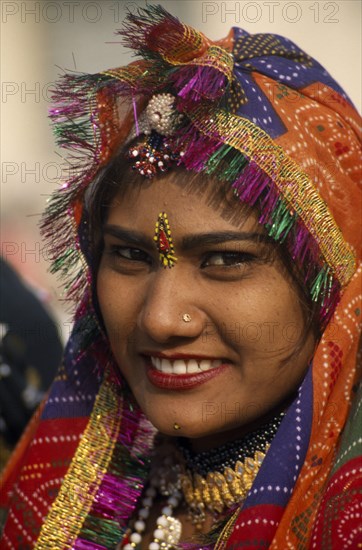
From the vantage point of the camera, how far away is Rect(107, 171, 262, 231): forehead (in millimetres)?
1949

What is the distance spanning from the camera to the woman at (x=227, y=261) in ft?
6.26

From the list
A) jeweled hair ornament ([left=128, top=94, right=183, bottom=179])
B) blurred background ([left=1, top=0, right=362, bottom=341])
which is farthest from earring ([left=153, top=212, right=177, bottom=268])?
blurred background ([left=1, top=0, right=362, bottom=341])

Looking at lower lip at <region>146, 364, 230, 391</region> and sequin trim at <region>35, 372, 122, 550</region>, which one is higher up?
lower lip at <region>146, 364, 230, 391</region>

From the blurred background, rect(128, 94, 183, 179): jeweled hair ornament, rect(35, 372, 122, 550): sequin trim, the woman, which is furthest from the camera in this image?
the blurred background

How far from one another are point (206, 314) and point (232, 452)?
364 millimetres

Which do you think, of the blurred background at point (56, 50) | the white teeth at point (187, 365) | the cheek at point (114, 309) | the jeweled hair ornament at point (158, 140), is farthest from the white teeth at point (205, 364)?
the blurred background at point (56, 50)

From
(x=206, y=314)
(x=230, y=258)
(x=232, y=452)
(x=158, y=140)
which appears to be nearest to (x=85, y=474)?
(x=232, y=452)

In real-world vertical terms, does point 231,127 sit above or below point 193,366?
above

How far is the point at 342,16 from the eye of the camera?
7.50 metres

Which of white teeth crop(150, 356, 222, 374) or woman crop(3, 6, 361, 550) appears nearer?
woman crop(3, 6, 361, 550)

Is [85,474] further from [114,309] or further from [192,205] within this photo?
[192,205]

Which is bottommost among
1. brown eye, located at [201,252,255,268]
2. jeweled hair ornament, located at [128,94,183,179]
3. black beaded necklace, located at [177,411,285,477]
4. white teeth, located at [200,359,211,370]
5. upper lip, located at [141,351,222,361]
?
black beaded necklace, located at [177,411,285,477]

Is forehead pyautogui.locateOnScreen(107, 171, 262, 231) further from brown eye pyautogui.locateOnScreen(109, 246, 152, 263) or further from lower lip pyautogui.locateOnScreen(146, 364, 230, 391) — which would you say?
lower lip pyautogui.locateOnScreen(146, 364, 230, 391)

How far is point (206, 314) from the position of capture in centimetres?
197
